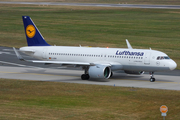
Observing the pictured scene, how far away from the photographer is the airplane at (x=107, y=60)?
4509 cm

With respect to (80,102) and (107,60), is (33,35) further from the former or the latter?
(80,102)

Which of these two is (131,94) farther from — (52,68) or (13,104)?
(52,68)

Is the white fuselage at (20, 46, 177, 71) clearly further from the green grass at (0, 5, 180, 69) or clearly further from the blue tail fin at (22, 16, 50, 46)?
the green grass at (0, 5, 180, 69)

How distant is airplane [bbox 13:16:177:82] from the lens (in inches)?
1775

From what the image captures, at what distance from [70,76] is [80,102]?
16753 mm

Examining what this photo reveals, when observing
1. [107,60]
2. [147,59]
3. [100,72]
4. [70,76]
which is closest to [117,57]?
[107,60]

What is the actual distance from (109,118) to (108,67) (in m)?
18.0

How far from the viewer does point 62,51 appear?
167 feet

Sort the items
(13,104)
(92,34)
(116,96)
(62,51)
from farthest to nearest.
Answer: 1. (92,34)
2. (62,51)
3. (116,96)
4. (13,104)

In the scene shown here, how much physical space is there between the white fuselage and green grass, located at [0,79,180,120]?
18.9 feet

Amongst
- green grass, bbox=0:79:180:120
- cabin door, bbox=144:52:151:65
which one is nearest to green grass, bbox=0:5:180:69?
cabin door, bbox=144:52:151:65

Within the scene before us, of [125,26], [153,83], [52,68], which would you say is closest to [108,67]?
[153,83]

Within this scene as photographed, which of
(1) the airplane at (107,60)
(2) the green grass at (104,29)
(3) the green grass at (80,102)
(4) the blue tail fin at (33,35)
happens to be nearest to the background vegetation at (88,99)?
(3) the green grass at (80,102)

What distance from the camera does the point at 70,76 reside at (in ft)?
167
